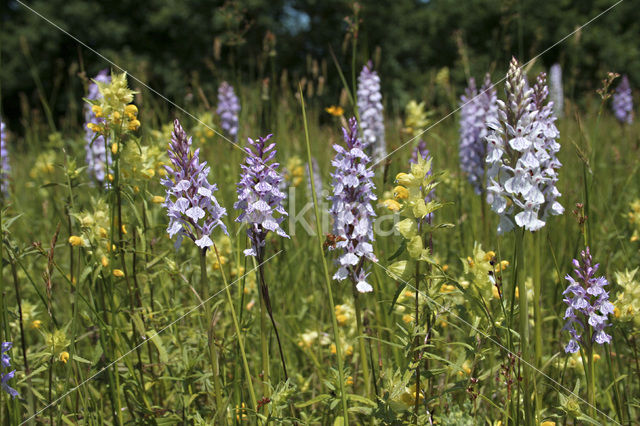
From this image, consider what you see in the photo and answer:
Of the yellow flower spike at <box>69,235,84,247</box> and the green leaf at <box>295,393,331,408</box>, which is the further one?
the yellow flower spike at <box>69,235,84,247</box>

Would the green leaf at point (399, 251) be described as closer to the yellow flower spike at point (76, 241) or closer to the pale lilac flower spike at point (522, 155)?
the pale lilac flower spike at point (522, 155)

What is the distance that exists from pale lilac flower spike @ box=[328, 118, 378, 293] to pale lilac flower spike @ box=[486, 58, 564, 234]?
37cm

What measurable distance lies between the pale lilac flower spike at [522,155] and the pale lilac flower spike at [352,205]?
37 cm

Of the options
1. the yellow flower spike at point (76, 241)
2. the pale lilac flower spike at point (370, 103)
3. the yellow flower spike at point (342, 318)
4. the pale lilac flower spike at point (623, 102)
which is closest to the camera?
the yellow flower spike at point (76, 241)

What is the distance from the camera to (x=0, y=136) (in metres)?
2.74

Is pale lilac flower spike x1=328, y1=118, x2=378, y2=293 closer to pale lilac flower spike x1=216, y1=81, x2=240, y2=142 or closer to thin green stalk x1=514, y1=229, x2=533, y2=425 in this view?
thin green stalk x1=514, y1=229, x2=533, y2=425

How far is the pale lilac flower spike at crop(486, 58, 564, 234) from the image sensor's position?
4.09ft

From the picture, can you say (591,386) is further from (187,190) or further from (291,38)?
(291,38)

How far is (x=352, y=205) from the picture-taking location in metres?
1.52

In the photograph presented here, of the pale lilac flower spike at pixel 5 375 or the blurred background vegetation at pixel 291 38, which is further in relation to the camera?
the blurred background vegetation at pixel 291 38

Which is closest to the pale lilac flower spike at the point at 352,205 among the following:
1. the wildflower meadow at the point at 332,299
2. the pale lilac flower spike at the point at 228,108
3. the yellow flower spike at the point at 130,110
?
the wildflower meadow at the point at 332,299

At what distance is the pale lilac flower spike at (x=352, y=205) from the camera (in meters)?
1.49

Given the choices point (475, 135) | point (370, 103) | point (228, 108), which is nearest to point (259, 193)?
point (475, 135)

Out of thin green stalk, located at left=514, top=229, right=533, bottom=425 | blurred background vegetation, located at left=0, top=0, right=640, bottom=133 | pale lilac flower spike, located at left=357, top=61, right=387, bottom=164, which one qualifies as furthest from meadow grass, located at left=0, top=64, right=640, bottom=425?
blurred background vegetation, located at left=0, top=0, right=640, bottom=133
